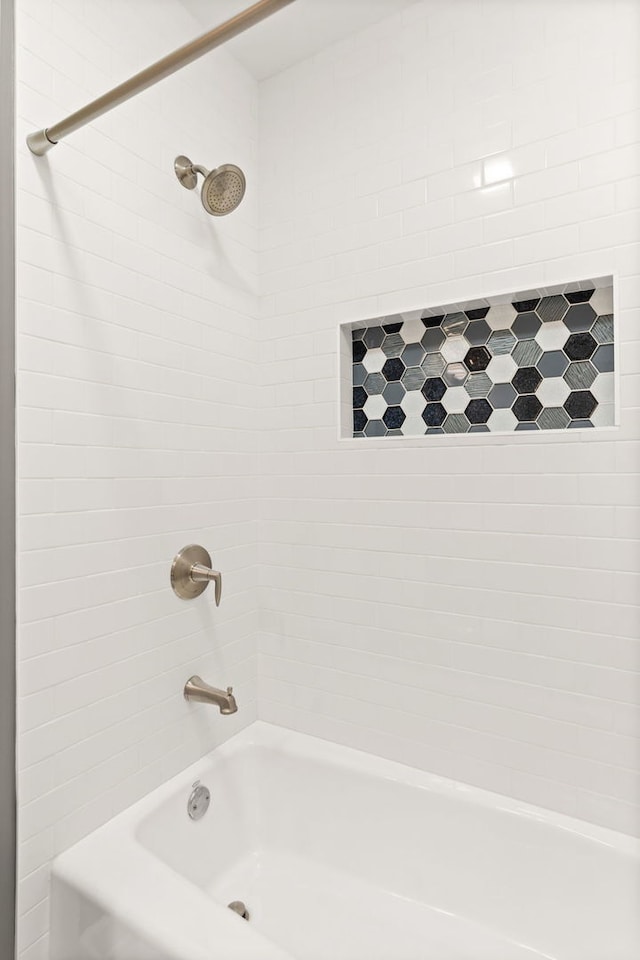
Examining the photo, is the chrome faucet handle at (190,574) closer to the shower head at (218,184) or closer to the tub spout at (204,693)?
the tub spout at (204,693)

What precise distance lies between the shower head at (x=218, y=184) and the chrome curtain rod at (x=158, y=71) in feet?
1.28

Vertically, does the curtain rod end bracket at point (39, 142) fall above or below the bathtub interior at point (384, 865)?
above

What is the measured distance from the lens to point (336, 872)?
167 centimetres

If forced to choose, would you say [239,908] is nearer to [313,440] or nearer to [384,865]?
[384,865]

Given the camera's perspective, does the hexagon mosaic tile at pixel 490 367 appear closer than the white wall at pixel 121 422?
No

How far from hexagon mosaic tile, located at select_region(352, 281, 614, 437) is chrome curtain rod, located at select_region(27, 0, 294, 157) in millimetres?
884

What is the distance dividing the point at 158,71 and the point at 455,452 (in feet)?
3.69

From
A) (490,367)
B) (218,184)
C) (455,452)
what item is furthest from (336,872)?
(218,184)

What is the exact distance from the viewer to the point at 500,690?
1.54 m

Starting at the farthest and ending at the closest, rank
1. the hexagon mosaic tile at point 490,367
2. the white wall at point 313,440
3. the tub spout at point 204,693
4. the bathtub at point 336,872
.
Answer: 1. the tub spout at point 204,693
2. the hexagon mosaic tile at point 490,367
3. the white wall at point 313,440
4. the bathtub at point 336,872

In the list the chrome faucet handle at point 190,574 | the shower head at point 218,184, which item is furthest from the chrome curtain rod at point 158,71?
the chrome faucet handle at point 190,574

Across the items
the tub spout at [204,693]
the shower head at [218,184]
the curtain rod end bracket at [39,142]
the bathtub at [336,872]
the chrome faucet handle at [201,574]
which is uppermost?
the shower head at [218,184]

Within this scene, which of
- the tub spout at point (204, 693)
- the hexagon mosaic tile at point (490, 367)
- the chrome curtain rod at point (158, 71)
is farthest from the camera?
the tub spout at point (204, 693)

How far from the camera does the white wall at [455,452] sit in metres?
1.40
